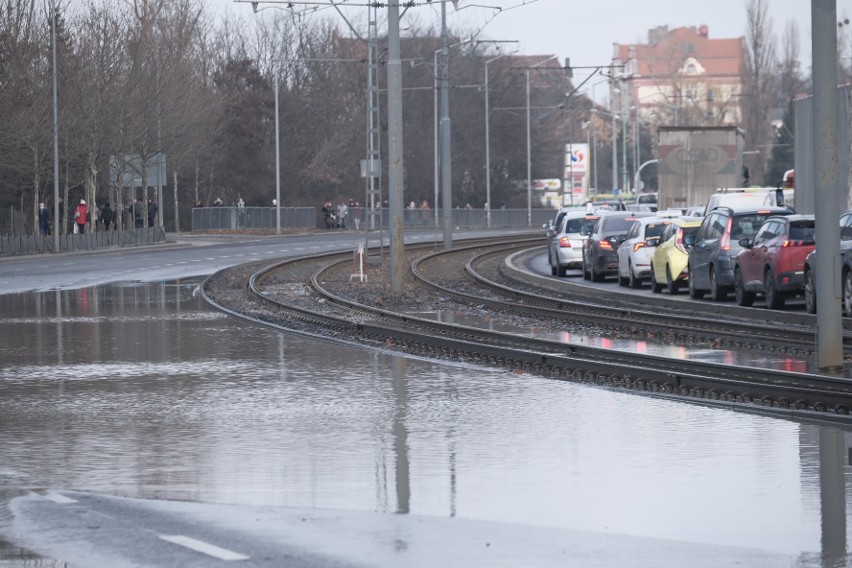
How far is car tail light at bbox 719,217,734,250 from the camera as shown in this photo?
29219 mm

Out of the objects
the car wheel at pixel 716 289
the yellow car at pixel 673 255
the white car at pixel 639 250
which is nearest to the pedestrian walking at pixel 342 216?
the white car at pixel 639 250

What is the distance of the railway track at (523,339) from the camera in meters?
14.0

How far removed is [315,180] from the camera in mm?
98875

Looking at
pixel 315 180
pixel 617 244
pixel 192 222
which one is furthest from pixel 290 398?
pixel 315 180

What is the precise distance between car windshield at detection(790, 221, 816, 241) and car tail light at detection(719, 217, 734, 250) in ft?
9.26

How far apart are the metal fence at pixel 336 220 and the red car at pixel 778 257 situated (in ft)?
155

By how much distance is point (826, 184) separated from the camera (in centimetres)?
1579

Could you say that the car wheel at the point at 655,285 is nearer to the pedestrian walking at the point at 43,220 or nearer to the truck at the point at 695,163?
the truck at the point at 695,163

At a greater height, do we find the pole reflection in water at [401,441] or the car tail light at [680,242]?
the car tail light at [680,242]

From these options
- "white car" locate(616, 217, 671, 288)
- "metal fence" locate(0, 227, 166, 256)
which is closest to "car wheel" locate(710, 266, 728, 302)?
"white car" locate(616, 217, 671, 288)

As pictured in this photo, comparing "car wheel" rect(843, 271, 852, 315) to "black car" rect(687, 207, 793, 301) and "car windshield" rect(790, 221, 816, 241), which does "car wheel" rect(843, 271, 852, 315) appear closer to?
"car windshield" rect(790, 221, 816, 241)

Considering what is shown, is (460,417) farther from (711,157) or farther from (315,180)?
(315,180)

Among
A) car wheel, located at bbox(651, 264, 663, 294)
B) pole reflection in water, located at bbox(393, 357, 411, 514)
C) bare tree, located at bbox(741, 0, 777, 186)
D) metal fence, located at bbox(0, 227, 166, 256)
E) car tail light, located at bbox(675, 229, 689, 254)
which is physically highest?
bare tree, located at bbox(741, 0, 777, 186)

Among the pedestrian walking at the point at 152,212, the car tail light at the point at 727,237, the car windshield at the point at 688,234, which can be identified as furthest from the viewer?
the pedestrian walking at the point at 152,212
